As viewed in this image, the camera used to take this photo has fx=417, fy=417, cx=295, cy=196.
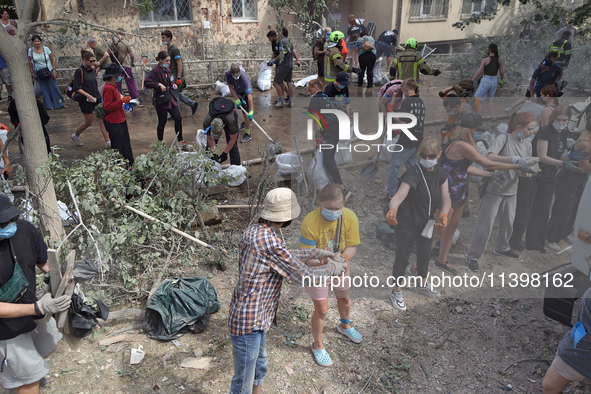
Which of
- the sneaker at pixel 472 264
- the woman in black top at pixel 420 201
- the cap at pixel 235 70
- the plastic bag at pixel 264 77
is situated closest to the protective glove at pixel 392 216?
the woman in black top at pixel 420 201

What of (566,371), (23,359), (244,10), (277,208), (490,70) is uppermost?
(244,10)

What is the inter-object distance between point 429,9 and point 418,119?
47.9ft

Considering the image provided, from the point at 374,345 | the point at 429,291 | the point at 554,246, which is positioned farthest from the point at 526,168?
the point at 374,345

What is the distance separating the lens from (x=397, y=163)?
4094 millimetres

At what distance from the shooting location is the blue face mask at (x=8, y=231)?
2.60 meters

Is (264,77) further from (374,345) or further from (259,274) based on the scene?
(259,274)

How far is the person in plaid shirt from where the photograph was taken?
2.59m

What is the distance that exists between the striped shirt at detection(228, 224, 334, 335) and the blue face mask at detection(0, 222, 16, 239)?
1450mm

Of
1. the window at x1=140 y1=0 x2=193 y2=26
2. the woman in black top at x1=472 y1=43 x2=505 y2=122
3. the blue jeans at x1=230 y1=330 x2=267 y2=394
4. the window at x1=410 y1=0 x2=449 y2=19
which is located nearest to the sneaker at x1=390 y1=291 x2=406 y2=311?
the blue jeans at x1=230 y1=330 x2=267 y2=394

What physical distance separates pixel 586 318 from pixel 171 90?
6.40 meters

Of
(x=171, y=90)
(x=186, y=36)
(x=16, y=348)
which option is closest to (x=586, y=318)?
(x=16, y=348)

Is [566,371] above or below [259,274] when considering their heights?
below

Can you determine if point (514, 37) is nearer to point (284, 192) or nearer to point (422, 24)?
point (422, 24)

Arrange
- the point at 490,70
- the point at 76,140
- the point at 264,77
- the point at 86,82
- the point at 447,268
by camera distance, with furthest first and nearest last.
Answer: the point at 264,77
the point at 490,70
the point at 76,140
the point at 86,82
the point at 447,268
